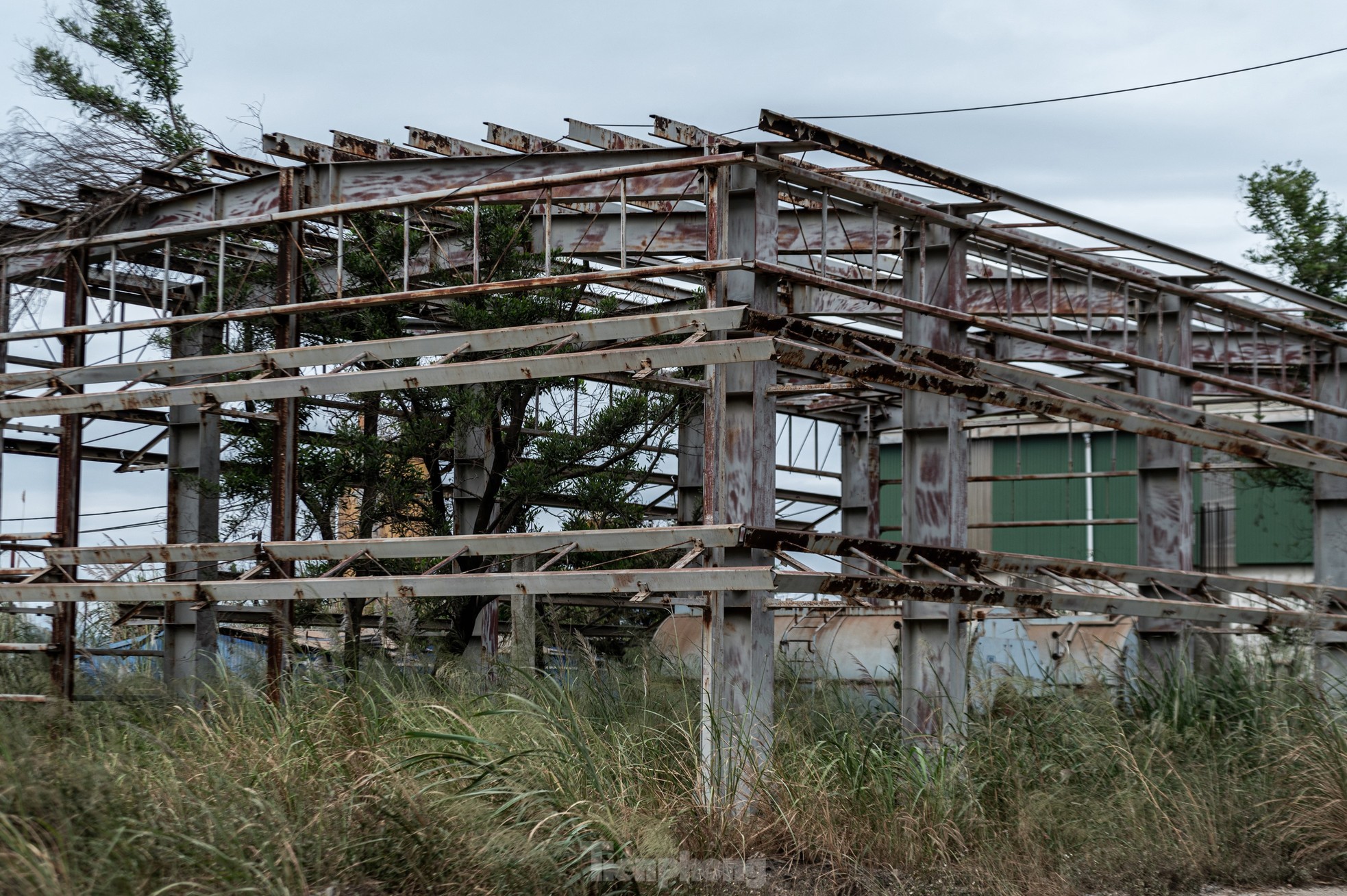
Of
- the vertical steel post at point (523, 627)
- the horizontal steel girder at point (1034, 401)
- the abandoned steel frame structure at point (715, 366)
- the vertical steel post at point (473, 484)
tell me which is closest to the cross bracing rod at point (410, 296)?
the abandoned steel frame structure at point (715, 366)

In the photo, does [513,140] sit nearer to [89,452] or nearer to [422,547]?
[422,547]

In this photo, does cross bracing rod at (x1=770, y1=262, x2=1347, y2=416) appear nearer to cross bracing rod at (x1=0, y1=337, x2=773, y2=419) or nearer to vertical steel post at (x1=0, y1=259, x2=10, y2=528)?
cross bracing rod at (x1=0, y1=337, x2=773, y2=419)

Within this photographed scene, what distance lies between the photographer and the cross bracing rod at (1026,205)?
37.5ft

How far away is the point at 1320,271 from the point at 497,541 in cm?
1576

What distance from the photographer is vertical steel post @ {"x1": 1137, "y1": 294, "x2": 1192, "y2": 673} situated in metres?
16.1

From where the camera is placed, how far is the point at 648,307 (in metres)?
17.0

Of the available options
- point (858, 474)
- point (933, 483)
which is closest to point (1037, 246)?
point (933, 483)

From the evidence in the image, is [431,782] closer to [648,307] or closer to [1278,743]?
[1278,743]

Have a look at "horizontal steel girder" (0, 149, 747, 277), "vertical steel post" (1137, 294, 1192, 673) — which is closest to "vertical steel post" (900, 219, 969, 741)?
"horizontal steel girder" (0, 149, 747, 277)

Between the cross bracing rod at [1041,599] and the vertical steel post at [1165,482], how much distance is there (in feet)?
4.60

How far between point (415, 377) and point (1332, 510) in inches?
520

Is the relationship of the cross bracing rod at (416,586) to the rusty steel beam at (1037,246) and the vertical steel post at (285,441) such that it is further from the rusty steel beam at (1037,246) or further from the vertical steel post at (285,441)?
the rusty steel beam at (1037,246)

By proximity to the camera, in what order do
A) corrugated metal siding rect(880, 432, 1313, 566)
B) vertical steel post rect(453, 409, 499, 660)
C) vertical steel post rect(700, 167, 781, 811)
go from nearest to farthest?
vertical steel post rect(700, 167, 781, 811) → vertical steel post rect(453, 409, 499, 660) → corrugated metal siding rect(880, 432, 1313, 566)

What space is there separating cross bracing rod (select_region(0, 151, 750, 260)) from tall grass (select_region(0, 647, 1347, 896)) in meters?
4.53
